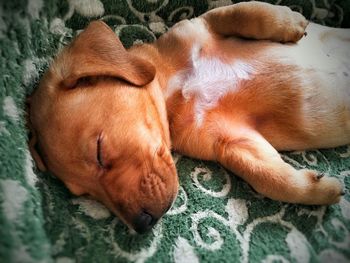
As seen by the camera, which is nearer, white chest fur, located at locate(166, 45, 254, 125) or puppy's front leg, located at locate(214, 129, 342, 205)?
puppy's front leg, located at locate(214, 129, 342, 205)

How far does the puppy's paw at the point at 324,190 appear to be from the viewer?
1766 millimetres

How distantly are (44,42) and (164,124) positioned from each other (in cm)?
69

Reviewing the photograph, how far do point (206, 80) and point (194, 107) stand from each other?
158mm

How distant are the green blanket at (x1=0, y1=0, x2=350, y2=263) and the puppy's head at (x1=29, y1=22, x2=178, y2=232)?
9cm

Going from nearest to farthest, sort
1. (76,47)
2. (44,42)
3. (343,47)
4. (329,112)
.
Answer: (76,47)
(44,42)
(329,112)
(343,47)

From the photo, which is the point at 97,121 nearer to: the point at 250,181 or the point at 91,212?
the point at 91,212

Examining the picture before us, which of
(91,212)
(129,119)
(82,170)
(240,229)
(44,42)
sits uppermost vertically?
(44,42)

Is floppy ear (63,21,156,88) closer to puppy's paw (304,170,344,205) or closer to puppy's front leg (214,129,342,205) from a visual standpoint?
puppy's front leg (214,129,342,205)

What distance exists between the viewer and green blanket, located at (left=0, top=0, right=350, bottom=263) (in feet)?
4.55

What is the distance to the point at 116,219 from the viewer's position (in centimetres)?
165

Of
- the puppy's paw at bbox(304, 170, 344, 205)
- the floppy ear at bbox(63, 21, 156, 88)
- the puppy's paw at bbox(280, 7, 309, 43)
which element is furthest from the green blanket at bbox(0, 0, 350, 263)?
the puppy's paw at bbox(280, 7, 309, 43)

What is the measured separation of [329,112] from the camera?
202 cm

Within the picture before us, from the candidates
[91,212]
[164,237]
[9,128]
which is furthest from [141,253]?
[9,128]

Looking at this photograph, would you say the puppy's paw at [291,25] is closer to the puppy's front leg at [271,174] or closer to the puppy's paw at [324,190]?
the puppy's front leg at [271,174]
